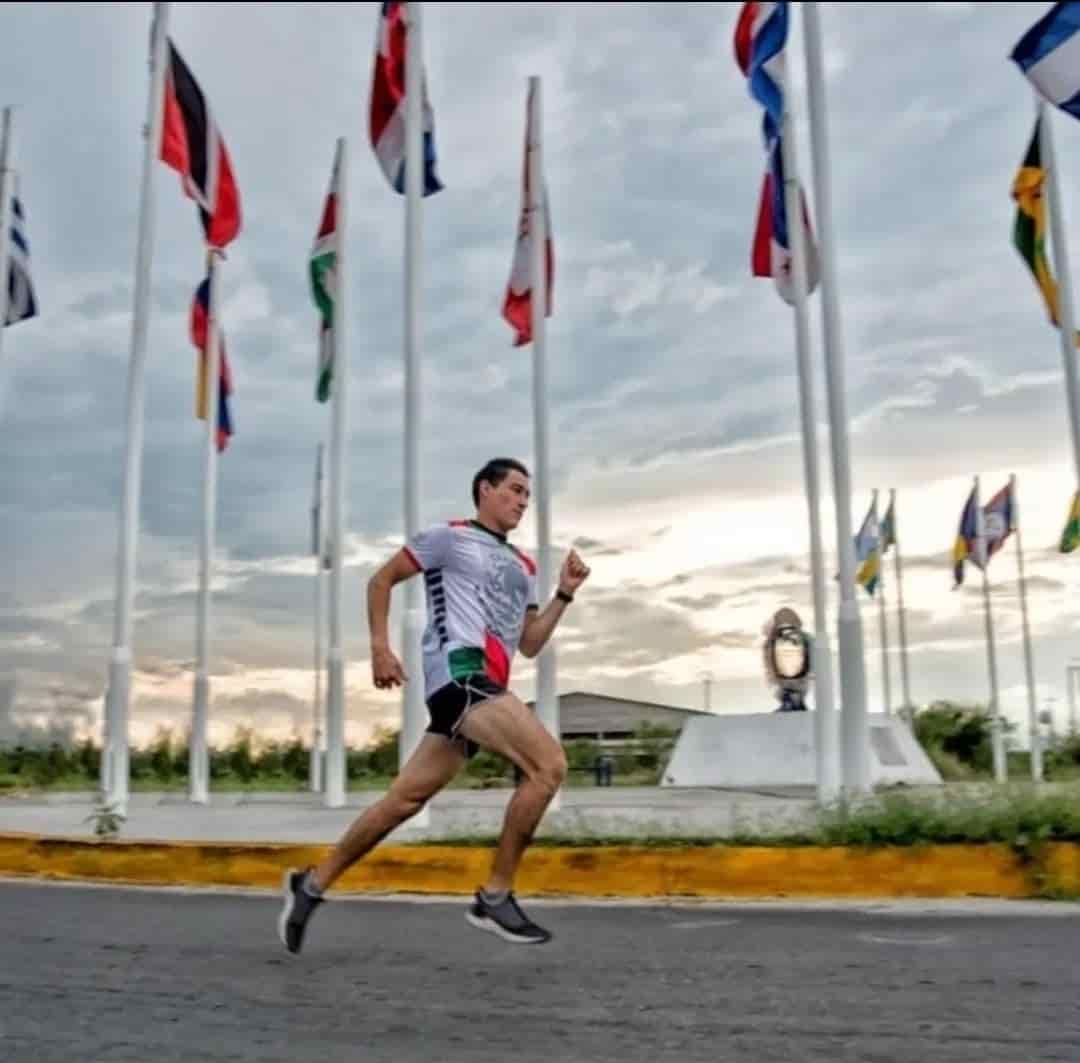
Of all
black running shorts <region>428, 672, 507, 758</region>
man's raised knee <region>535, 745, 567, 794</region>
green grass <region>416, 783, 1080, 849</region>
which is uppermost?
black running shorts <region>428, 672, 507, 758</region>

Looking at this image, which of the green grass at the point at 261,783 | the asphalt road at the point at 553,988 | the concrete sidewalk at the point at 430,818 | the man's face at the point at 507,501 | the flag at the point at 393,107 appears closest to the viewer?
the asphalt road at the point at 553,988

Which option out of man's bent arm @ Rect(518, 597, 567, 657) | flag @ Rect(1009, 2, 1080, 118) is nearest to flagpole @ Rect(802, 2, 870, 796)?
flag @ Rect(1009, 2, 1080, 118)

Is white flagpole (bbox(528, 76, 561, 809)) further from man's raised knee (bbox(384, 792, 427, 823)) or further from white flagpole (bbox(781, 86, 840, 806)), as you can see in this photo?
man's raised knee (bbox(384, 792, 427, 823))

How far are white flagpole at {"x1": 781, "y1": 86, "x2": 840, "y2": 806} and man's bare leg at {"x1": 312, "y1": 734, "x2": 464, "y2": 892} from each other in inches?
299

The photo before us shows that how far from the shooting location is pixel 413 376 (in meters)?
12.1

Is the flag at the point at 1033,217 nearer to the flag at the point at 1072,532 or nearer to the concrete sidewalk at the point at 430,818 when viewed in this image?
the flag at the point at 1072,532

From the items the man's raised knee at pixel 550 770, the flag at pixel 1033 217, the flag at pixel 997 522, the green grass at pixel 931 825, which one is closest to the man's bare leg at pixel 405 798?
the man's raised knee at pixel 550 770

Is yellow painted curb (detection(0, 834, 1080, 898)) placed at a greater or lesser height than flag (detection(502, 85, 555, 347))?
lesser

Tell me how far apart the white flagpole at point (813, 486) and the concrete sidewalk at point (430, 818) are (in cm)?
49

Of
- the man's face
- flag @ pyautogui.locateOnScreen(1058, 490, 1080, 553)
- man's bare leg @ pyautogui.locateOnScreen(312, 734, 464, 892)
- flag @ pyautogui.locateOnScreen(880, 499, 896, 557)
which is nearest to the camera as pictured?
man's bare leg @ pyautogui.locateOnScreen(312, 734, 464, 892)

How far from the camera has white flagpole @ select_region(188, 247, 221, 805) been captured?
675 inches

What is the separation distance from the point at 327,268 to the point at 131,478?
12.9 feet

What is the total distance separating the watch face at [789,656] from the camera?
71.7ft

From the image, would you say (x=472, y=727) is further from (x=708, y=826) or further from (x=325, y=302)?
(x=325, y=302)
